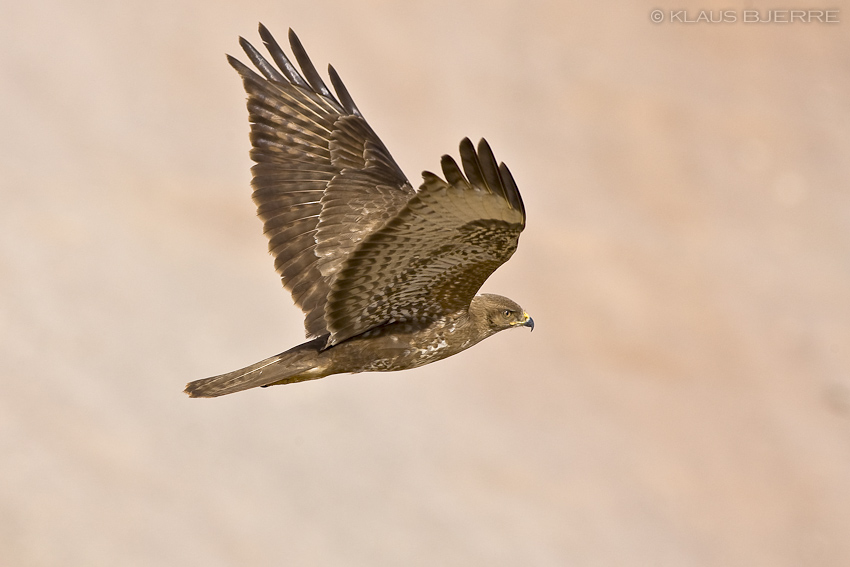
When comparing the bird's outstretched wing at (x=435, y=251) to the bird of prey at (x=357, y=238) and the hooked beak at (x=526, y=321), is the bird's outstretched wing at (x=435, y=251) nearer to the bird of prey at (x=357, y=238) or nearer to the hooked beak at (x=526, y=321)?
the bird of prey at (x=357, y=238)

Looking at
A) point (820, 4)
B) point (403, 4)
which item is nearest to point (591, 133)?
point (403, 4)

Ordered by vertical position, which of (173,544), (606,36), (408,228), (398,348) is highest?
(606,36)

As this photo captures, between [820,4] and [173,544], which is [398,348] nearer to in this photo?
[173,544]

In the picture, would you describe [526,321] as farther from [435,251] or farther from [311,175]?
[311,175]

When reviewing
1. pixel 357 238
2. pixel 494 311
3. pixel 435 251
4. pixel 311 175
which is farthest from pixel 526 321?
pixel 311 175

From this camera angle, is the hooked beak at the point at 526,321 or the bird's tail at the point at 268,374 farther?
the hooked beak at the point at 526,321

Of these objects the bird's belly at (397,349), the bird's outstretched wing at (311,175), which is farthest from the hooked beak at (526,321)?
the bird's outstretched wing at (311,175)

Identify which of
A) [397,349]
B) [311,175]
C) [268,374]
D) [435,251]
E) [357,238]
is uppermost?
[311,175]
